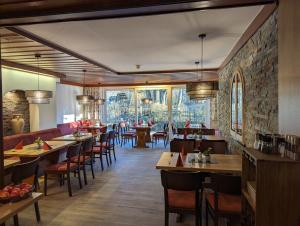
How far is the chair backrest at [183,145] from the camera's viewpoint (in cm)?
424

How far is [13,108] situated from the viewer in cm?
612

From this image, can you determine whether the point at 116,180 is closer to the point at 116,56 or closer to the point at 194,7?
the point at 116,56

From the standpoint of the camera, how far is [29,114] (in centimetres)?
669

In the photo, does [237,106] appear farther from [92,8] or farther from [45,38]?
[45,38]

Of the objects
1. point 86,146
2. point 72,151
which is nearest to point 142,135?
point 86,146

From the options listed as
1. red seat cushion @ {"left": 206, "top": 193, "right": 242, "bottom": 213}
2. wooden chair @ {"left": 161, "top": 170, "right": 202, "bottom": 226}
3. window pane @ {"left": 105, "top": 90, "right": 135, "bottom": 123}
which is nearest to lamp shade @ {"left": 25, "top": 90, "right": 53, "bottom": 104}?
wooden chair @ {"left": 161, "top": 170, "right": 202, "bottom": 226}

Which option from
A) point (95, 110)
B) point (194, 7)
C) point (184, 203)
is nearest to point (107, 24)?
point (194, 7)

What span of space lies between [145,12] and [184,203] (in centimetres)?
205

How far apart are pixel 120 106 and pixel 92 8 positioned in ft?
28.8

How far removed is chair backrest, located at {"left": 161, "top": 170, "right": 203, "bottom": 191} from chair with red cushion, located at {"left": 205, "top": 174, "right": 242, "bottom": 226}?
16cm

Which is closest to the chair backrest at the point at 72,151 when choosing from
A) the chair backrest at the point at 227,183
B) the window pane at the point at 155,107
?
the chair backrest at the point at 227,183

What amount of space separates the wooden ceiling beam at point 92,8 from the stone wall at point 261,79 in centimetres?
59

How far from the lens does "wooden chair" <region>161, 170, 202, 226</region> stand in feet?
7.71

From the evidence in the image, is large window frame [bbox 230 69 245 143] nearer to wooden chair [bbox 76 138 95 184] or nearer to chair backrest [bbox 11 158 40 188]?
wooden chair [bbox 76 138 95 184]
